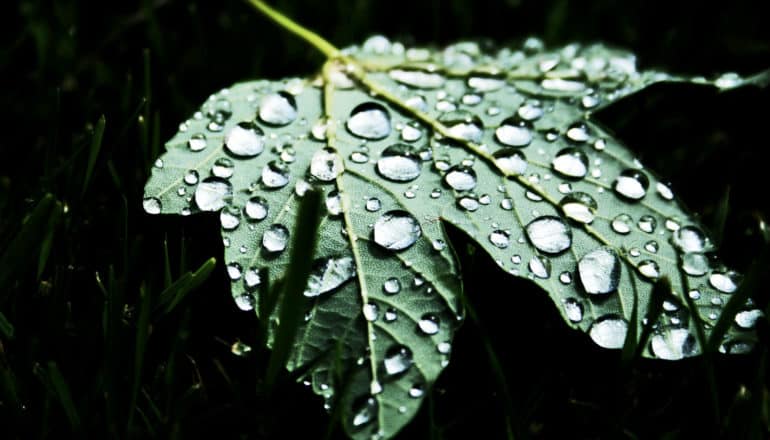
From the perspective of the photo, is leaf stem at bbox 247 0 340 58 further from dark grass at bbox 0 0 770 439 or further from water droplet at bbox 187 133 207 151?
water droplet at bbox 187 133 207 151

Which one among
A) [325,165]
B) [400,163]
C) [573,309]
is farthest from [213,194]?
[573,309]

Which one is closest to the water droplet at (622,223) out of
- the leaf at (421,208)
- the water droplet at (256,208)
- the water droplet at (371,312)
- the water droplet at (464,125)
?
the leaf at (421,208)

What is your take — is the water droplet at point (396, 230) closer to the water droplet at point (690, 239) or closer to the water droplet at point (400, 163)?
the water droplet at point (400, 163)

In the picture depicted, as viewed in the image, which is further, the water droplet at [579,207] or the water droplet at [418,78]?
the water droplet at [418,78]

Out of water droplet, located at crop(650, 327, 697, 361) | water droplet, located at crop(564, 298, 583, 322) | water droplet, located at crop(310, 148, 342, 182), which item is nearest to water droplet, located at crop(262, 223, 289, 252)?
water droplet, located at crop(310, 148, 342, 182)

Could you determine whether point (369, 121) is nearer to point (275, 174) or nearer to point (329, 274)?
point (275, 174)

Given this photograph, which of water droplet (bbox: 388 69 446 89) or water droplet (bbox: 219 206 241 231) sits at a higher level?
water droplet (bbox: 388 69 446 89)
